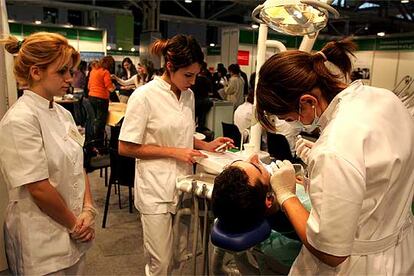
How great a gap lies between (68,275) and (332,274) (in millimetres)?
993

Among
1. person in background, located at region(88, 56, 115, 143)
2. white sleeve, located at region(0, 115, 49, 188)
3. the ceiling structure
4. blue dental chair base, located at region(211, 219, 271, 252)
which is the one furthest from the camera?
the ceiling structure

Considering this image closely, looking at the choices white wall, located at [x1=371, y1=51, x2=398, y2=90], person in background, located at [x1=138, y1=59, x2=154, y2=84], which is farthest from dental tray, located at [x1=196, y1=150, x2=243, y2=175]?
white wall, located at [x1=371, y1=51, x2=398, y2=90]

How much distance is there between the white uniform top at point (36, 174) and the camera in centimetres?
125

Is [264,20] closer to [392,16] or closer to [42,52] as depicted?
[42,52]

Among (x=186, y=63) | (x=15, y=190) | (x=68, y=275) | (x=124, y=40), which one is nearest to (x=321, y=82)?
(x=186, y=63)

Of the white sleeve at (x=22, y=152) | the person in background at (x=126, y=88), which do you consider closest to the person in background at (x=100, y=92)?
the person in background at (x=126, y=88)

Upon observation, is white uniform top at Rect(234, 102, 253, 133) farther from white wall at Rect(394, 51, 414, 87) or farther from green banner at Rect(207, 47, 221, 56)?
green banner at Rect(207, 47, 221, 56)

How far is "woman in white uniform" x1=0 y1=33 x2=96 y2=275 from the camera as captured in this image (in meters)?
1.25

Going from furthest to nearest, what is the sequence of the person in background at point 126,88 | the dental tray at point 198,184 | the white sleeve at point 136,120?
the person in background at point 126,88 < the white sleeve at point 136,120 < the dental tray at point 198,184

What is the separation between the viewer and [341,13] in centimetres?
932

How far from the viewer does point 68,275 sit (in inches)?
58.3

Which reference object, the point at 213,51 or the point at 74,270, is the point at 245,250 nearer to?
the point at 74,270

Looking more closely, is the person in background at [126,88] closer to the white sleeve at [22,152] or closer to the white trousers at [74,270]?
the white trousers at [74,270]

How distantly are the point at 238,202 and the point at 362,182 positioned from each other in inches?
16.9
